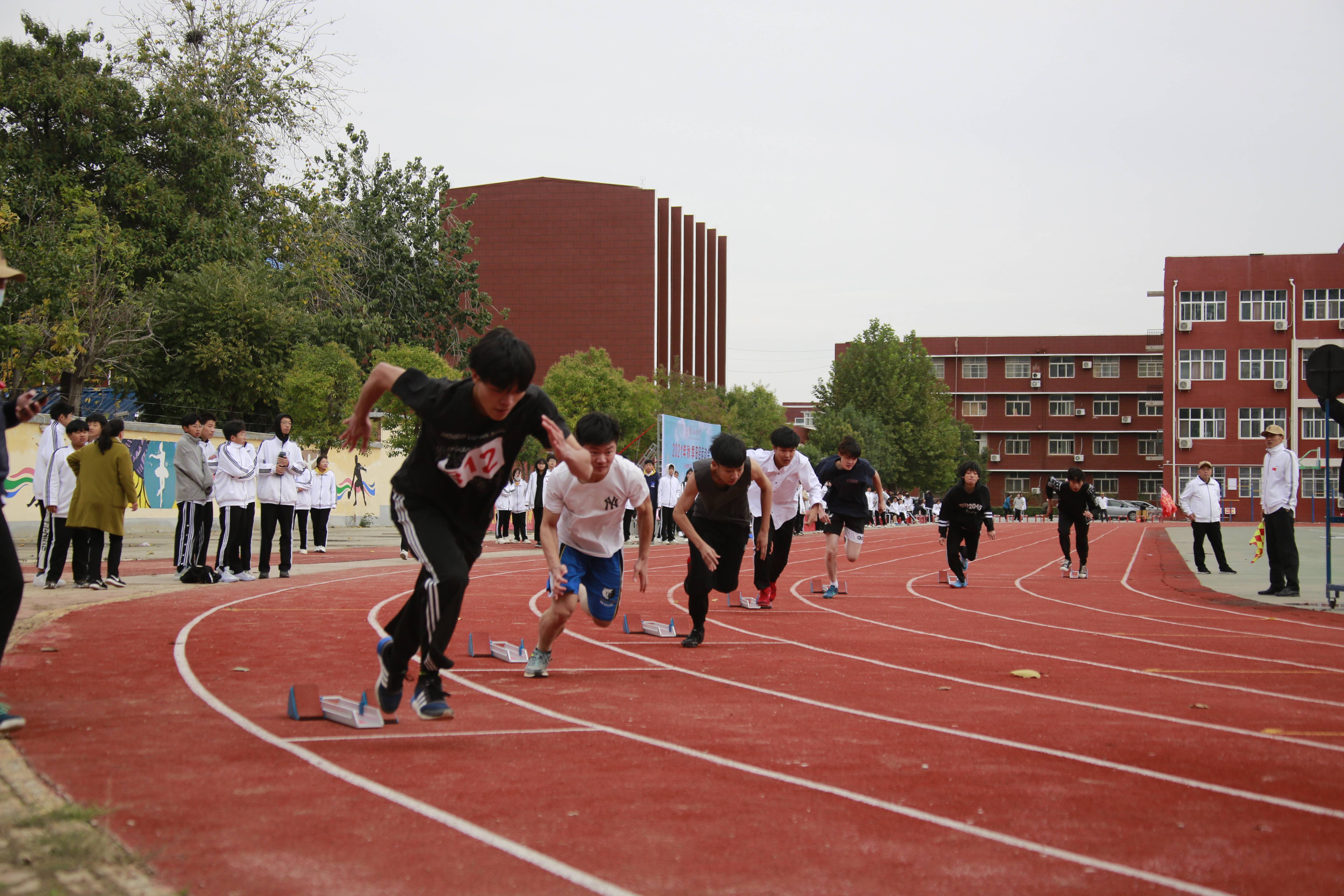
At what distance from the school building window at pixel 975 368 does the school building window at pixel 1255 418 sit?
26.2m

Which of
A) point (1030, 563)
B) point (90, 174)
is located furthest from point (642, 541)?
point (90, 174)

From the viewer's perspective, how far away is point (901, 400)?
78.4m

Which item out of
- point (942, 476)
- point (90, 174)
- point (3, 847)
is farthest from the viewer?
point (942, 476)

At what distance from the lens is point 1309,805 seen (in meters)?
4.04

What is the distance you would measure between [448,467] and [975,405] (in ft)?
299

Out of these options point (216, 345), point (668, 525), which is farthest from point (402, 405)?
point (668, 525)

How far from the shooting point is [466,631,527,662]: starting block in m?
7.39

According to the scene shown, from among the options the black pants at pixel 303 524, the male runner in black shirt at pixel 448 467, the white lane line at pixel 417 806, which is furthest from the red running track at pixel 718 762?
the black pants at pixel 303 524

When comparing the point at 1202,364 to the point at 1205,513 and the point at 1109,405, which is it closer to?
the point at 1109,405

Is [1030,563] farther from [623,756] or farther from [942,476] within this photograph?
[942,476]

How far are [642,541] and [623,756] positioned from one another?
2426mm

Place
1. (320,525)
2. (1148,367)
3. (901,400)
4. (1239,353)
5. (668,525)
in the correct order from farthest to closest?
(1148,367), (901,400), (1239,353), (668,525), (320,525)

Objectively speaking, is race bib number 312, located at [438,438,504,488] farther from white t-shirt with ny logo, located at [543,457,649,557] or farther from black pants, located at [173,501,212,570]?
black pants, located at [173,501,212,570]

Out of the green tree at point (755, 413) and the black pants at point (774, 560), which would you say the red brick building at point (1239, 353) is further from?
the black pants at point (774, 560)
